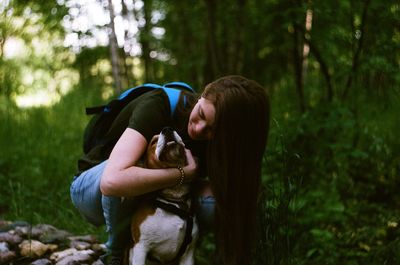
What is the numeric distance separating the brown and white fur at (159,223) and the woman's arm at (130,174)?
6 centimetres

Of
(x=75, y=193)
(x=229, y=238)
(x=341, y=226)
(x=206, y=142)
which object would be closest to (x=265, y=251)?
(x=229, y=238)

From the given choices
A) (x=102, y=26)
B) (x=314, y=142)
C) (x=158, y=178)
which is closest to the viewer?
(x=158, y=178)

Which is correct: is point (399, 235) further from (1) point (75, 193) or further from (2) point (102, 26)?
(2) point (102, 26)

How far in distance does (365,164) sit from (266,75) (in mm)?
3841

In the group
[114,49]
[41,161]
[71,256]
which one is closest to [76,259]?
[71,256]

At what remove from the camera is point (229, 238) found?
7.23 feet

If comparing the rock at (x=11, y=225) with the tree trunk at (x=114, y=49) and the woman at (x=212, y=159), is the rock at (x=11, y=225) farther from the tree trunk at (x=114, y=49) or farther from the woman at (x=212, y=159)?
the tree trunk at (x=114, y=49)

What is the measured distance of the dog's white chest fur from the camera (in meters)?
2.03

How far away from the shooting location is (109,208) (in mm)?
2197

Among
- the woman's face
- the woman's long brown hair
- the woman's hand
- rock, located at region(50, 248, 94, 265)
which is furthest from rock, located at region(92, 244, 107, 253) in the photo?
the woman's face

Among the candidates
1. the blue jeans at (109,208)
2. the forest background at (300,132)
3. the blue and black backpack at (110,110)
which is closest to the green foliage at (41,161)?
the forest background at (300,132)

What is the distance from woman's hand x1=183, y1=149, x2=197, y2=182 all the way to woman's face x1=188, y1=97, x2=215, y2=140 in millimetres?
166

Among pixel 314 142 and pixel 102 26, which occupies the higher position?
pixel 102 26

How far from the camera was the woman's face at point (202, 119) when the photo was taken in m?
1.98
